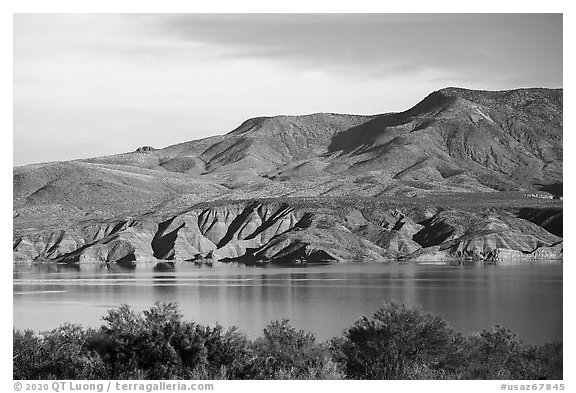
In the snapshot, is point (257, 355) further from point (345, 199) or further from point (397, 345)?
point (345, 199)

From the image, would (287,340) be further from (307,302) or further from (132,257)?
(132,257)

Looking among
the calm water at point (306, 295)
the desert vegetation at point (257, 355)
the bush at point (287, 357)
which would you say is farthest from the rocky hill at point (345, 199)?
the desert vegetation at point (257, 355)

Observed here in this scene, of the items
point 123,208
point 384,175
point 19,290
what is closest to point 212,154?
point 384,175

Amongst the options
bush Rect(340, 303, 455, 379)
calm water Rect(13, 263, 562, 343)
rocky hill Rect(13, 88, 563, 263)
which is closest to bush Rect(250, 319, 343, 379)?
bush Rect(340, 303, 455, 379)

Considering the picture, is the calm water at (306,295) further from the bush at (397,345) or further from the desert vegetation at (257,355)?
the desert vegetation at (257,355)

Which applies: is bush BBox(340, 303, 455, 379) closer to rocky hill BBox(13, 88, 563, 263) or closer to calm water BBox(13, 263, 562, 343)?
calm water BBox(13, 263, 562, 343)

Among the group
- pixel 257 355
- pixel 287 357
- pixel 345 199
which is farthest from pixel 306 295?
pixel 345 199

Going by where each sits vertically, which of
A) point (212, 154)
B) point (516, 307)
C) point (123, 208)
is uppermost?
point (212, 154)
